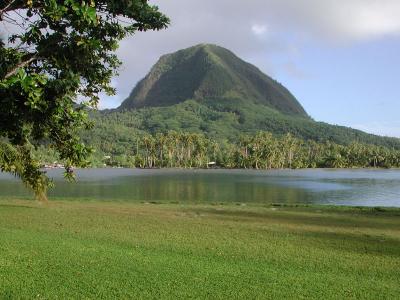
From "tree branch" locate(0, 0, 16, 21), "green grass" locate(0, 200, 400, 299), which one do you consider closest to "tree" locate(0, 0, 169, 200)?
"tree branch" locate(0, 0, 16, 21)

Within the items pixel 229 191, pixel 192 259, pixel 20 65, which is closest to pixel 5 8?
pixel 20 65

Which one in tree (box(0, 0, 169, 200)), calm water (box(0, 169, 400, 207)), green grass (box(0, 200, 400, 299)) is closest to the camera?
tree (box(0, 0, 169, 200))

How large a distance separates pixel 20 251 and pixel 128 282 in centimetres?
576

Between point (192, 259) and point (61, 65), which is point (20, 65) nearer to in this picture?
point (61, 65)

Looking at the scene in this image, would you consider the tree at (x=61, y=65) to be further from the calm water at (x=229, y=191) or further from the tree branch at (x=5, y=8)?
the calm water at (x=229, y=191)

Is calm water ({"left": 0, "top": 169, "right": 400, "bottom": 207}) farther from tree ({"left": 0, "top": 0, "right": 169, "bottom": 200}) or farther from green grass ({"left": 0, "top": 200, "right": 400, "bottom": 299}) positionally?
tree ({"left": 0, "top": 0, "right": 169, "bottom": 200})

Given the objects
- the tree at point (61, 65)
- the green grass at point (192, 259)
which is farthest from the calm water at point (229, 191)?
the tree at point (61, 65)

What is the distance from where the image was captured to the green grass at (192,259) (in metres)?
12.5

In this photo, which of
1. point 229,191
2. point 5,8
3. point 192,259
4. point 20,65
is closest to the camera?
point 20,65

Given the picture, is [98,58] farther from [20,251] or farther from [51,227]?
[51,227]

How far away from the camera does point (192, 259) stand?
54.7ft

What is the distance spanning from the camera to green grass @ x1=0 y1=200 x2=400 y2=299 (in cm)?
1252

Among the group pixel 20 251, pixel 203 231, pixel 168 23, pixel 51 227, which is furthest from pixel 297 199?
pixel 168 23

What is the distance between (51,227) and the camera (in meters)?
24.2
